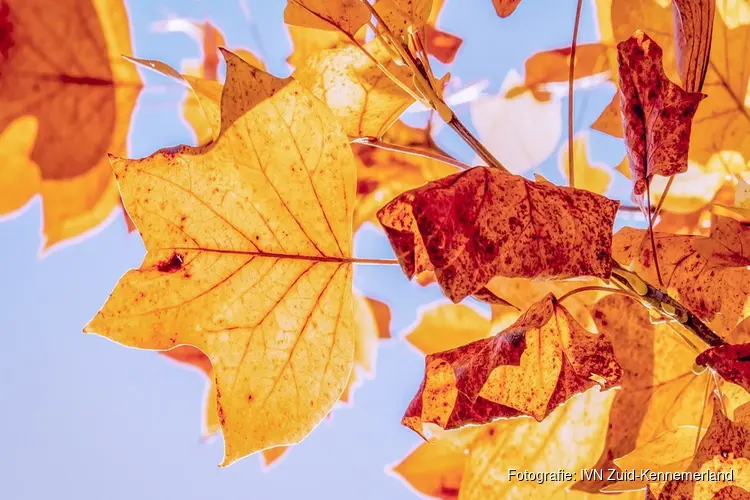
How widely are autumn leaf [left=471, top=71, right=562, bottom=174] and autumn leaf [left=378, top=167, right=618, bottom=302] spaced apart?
0.34 metres

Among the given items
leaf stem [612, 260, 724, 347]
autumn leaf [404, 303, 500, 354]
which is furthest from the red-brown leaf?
autumn leaf [404, 303, 500, 354]

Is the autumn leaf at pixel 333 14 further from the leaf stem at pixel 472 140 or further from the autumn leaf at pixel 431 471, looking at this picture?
the autumn leaf at pixel 431 471

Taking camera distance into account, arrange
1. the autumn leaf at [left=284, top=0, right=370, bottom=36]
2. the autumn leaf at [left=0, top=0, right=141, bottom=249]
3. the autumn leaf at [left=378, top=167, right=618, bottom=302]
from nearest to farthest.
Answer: the autumn leaf at [left=378, top=167, right=618, bottom=302], the autumn leaf at [left=284, top=0, right=370, bottom=36], the autumn leaf at [left=0, top=0, right=141, bottom=249]

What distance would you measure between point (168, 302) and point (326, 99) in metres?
0.15

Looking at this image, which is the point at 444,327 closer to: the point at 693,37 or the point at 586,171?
the point at 586,171

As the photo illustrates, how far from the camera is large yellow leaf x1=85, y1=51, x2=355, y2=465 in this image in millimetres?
260

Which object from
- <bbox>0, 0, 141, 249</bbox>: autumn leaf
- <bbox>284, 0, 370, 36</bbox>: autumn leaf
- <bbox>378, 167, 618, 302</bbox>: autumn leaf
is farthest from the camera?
<bbox>0, 0, 141, 249</bbox>: autumn leaf

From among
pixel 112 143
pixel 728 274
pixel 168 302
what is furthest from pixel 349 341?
pixel 112 143

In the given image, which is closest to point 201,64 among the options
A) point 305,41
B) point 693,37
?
point 305,41

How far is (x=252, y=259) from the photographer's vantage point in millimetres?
283

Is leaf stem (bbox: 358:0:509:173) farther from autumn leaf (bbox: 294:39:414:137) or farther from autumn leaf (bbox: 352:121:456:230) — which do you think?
autumn leaf (bbox: 352:121:456:230)

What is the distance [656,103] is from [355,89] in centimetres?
16

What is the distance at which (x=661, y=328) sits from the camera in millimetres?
379

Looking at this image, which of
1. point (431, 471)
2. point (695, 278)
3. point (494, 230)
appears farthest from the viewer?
point (431, 471)
